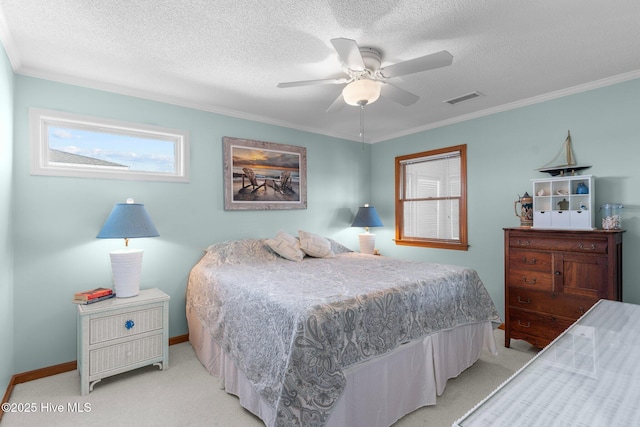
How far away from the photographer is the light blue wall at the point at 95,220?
2557mm

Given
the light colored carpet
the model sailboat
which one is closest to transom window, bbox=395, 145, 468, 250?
the model sailboat

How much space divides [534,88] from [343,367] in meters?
3.11

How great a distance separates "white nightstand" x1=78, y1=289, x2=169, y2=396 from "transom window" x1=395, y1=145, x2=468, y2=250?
10.9ft

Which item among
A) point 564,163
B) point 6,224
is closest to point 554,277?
point 564,163

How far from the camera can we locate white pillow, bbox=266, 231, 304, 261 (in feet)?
11.6

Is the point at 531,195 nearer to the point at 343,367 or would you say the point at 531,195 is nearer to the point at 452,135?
the point at 452,135

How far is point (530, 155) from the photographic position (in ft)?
11.0

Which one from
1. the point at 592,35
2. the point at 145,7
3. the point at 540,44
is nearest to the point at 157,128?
the point at 145,7

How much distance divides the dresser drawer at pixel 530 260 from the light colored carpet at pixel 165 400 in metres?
0.86

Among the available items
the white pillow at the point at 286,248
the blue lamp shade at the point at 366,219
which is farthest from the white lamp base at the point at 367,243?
the white pillow at the point at 286,248

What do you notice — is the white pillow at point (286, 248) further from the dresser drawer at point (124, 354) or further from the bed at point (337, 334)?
the dresser drawer at point (124, 354)

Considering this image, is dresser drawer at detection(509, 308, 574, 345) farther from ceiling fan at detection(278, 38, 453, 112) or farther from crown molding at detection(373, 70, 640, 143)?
ceiling fan at detection(278, 38, 453, 112)

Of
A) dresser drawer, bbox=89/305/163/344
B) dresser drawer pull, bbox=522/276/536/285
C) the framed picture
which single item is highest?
the framed picture

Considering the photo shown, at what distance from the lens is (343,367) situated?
5.66ft
